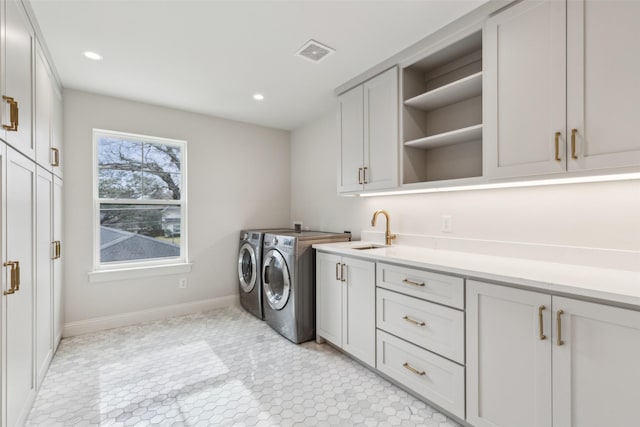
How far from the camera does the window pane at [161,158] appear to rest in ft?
10.7

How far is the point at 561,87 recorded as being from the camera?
1443 mm

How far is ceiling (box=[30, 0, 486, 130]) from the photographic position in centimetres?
172

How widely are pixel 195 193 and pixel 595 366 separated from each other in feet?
11.5

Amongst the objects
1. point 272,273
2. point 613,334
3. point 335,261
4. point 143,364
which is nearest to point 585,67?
point 613,334

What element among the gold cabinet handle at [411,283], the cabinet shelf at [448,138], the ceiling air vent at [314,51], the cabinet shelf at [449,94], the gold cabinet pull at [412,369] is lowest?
the gold cabinet pull at [412,369]

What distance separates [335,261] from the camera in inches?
94.8

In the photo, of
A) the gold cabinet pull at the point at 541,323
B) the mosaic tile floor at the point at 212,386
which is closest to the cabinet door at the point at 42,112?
the mosaic tile floor at the point at 212,386

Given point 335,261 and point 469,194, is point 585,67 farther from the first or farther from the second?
point 335,261

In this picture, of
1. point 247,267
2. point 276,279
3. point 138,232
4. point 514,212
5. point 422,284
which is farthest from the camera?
point 247,267

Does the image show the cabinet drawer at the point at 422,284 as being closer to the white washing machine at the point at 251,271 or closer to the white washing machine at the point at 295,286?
the white washing machine at the point at 295,286

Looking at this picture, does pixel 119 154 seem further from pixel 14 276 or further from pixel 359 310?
pixel 359 310

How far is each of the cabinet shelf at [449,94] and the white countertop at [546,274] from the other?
112cm

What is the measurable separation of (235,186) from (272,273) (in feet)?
4.55

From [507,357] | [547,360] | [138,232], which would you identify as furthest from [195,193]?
[547,360]
